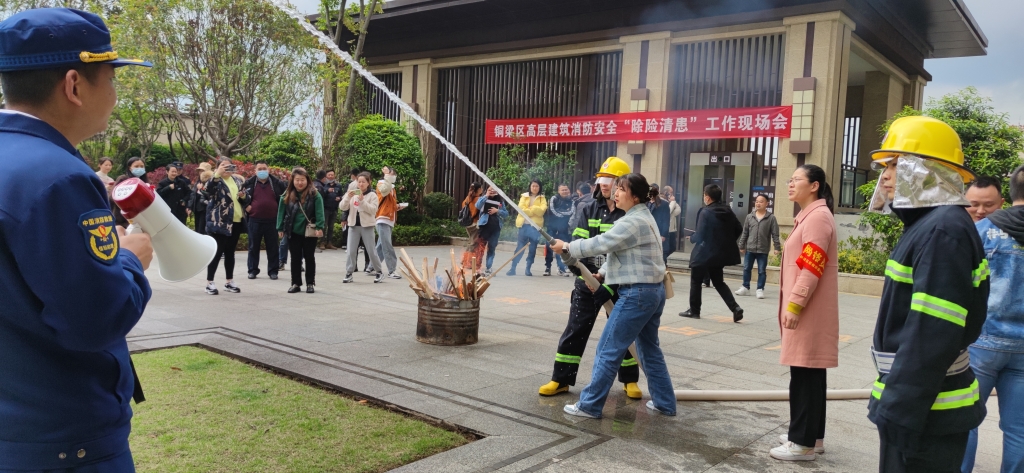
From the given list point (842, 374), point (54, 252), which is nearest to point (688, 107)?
point (842, 374)

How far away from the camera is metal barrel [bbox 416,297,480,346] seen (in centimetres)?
676

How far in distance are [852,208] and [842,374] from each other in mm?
13422

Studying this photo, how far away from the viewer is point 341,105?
20906mm

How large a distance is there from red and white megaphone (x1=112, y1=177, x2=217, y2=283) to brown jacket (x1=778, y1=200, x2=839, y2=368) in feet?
10.8

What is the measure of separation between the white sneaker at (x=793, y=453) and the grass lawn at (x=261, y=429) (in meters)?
1.84

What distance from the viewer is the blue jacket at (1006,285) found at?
329 centimetres

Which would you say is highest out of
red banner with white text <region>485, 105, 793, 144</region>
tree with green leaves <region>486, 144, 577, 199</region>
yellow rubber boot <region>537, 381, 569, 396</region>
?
red banner with white text <region>485, 105, 793, 144</region>

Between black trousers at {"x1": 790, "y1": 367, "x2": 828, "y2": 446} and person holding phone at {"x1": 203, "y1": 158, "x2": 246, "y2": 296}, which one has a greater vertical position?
person holding phone at {"x1": 203, "y1": 158, "x2": 246, "y2": 296}

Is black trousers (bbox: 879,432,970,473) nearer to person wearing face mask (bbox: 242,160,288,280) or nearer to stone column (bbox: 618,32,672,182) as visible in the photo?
person wearing face mask (bbox: 242,160,288,280)

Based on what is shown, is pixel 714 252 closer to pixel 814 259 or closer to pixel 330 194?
pixel 814 259

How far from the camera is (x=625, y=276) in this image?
186 inches

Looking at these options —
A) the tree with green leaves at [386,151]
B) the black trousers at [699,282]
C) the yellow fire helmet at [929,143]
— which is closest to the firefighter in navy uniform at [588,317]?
the yellow fire helmet at [929,143]

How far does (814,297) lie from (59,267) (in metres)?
3.84

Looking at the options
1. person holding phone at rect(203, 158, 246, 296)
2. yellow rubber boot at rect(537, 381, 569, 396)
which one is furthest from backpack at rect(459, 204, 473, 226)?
yellow rubber boot at rect(537, 381, 569, 396)
